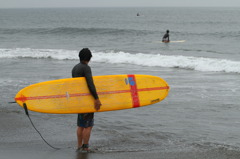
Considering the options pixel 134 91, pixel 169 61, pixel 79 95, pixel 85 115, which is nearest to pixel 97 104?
pixel 85 115

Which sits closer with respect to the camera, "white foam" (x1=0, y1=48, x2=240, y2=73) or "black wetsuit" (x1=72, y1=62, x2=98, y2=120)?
"black wetsuit" (x1=72, y1=62, x2=98, y2=120)

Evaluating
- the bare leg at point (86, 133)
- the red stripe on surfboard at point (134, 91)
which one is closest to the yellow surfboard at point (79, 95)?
the red stripe on surfboard at point (134, 91)

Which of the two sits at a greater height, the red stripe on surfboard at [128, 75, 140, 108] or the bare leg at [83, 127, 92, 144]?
the red stripe on surfboard at [128, 75, 140, 108]

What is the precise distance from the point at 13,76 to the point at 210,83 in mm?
6092

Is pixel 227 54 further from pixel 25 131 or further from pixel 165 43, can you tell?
pixel 25 131

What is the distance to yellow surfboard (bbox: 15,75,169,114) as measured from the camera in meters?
4.75

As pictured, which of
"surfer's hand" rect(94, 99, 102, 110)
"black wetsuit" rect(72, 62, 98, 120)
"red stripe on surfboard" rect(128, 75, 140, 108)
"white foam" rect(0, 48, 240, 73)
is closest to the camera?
"black wetsuit" rect(72, 62, 98, 120)

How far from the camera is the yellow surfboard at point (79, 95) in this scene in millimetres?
4746

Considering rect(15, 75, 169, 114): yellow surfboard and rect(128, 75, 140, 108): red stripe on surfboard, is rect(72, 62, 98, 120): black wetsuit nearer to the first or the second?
rect(15, 75, 169, 114): yellow surfboard

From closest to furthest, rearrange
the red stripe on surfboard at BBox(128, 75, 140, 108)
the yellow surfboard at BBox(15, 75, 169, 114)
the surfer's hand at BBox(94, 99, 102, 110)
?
the surfer's hand at BBox(94, 99, 102, 110), the yellow surfboard at BBox(15, 75, 169, 114), the red stripe on surfboard at BBox(128, 75, 140, 108)

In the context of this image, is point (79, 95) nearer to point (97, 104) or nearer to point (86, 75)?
point (97, 104)

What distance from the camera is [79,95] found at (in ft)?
15.8

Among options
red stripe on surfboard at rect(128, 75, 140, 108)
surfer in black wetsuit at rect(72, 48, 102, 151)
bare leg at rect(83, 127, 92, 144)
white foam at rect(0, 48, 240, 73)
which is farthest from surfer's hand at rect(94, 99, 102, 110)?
white foam at rect(0, 48, 240, 73)

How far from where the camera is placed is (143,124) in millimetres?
6262
